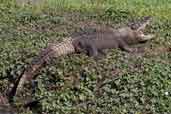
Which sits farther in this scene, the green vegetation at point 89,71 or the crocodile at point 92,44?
the crocodile at point 92,44

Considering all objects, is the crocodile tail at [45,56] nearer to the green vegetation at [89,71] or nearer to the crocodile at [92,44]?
the crocodile at [92,44]

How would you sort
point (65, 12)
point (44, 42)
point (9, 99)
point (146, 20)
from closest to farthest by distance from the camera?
point (9, 99)
point (44, 42)
point (146, 20)
point (65, 12)

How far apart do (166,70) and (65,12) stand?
427 centimetres

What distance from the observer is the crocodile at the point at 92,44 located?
8.34 meters

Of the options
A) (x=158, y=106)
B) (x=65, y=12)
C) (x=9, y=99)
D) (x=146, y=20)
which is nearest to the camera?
(x=158, y=106)

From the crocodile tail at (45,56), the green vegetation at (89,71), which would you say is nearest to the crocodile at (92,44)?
the crocodile tail at (45,56)

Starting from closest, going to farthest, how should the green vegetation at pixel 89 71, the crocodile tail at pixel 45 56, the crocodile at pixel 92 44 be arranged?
the green vegetation at pixel 89 71
the crocodile tail at pixel 45 56
the crocodile at pixel 92 44

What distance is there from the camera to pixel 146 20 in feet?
33.9

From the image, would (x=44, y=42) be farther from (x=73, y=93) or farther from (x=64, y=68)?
(x=73, y=93)

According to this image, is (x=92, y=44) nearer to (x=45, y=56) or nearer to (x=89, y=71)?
(x=45, y=56)

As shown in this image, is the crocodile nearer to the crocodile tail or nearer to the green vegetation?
the crocodile tail

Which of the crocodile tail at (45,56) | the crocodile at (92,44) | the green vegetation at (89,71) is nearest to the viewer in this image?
the green vegetation at (89,71)

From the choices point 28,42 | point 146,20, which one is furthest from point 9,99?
point 146,20

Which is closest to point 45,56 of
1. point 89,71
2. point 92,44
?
point 89,71
